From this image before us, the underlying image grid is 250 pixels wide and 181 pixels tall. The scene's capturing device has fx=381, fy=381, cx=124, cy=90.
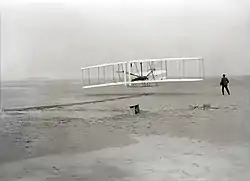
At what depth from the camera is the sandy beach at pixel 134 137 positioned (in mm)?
1536

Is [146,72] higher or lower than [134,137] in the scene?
higher

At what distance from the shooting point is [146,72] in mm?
1573

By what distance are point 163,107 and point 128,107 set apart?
0.48 feet

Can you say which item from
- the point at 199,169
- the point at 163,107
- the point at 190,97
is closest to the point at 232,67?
the point at 190,97

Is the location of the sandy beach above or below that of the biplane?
below

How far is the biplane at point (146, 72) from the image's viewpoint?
1570 mm

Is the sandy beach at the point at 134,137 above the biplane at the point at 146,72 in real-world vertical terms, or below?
below

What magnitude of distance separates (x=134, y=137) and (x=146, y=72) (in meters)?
0.27

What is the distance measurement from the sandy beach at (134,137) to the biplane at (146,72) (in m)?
0.03

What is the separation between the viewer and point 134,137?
1.57 metres

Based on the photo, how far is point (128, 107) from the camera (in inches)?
62.7

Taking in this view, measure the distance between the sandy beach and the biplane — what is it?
3 cm

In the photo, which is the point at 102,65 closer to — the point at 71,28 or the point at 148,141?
the point at 71,28

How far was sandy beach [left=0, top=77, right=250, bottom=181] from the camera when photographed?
5.04 ft
